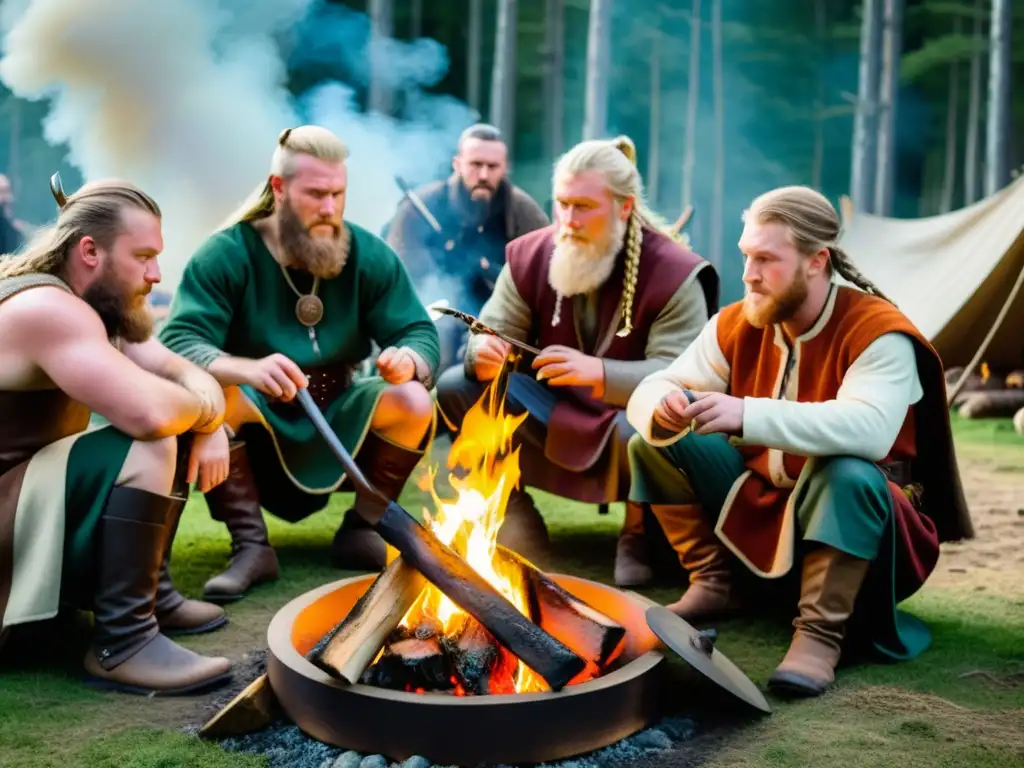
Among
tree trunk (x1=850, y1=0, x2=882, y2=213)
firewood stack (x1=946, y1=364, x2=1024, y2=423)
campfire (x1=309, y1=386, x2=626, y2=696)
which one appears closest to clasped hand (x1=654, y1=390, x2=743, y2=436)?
campfire (x1=309, y1=386, x2=626, y2=696)

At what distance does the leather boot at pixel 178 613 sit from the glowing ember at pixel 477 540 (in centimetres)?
63

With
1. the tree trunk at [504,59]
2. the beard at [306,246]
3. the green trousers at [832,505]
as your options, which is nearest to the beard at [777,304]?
the green trousers at [832,505]

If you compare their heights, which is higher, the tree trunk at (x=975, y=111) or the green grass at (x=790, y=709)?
the tree trunk at (x=975, y=111)

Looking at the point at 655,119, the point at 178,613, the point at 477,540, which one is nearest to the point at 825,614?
the point at 477,540

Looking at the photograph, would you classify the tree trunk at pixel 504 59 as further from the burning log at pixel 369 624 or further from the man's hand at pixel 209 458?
the burning log at pixel 369 624

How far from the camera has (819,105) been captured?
25.0m

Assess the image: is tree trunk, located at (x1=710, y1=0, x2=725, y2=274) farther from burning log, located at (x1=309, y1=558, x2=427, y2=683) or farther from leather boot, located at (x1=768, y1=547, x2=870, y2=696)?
burning log, located at (x1=309, y1=558, x2=427, y2=683)

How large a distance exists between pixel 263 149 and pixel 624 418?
6027 mm

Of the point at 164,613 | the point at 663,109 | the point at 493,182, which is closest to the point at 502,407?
the point at 164,613

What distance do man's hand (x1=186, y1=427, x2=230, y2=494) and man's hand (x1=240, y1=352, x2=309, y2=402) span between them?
0.26 metres


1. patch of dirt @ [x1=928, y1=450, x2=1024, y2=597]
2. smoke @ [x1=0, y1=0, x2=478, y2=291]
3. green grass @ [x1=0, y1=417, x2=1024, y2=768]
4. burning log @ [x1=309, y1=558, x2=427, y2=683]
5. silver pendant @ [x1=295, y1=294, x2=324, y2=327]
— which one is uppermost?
smoke @ [x1=0, y1=0, x2=478, y2=291]

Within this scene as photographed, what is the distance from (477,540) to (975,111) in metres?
20.8

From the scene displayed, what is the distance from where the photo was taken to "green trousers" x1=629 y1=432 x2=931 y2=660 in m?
2.67

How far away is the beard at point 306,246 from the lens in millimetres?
3568
